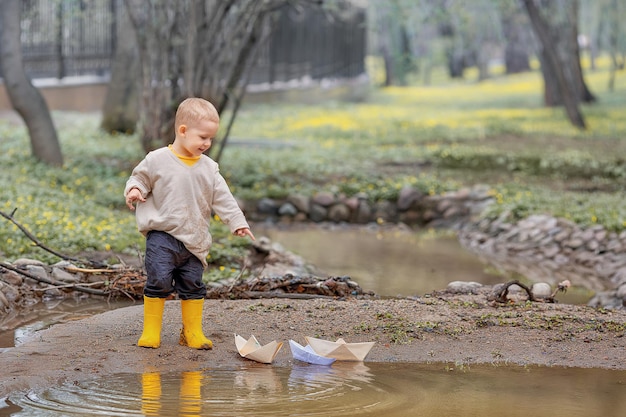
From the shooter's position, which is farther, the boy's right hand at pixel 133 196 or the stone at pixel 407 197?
the stone at pixel 407 197

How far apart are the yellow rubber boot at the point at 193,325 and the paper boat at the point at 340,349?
23.5 inches

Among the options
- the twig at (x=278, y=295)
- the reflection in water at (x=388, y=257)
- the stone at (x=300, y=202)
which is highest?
the twig at (x=278, y=295)

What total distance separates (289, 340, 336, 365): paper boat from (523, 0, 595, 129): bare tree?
17122mm

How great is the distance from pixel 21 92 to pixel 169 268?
28.1 feet

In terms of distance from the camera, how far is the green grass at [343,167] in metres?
9.81

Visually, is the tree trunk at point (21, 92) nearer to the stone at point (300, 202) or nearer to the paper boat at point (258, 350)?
the stone at point (300, 202)

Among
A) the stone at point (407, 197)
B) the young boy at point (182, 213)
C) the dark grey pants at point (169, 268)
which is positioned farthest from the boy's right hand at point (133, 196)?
the stone at point (407, 197)

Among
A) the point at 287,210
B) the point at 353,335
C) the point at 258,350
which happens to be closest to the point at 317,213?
the point at 287,210

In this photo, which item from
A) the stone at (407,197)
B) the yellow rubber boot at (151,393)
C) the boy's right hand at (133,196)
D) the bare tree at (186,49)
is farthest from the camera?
the stone at (407,197)

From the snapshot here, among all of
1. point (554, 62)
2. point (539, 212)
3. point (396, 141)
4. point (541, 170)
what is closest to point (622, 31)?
point (554, 62)

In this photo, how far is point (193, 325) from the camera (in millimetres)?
5848

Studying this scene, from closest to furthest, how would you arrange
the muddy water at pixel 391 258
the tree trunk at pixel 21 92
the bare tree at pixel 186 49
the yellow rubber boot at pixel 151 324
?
the yellow rubber boot at pixel 151 324 < the muddy water at pixel 391 258 < the bare tree at pixel 186 49 < the tree trunk at pixel 21 92

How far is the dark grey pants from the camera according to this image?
571 cm

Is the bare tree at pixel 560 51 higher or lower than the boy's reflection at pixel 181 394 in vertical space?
higher
